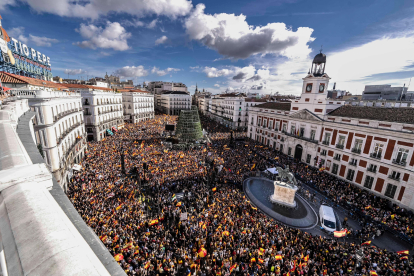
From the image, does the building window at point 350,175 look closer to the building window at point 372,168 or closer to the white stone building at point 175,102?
the building window at point 372,168

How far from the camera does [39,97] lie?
752 inches

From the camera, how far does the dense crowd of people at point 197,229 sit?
1309 centimetres

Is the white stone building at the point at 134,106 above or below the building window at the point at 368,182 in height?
above

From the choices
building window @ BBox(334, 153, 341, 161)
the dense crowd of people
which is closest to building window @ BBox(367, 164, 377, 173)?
the dense crowd of people

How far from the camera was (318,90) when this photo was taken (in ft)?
112

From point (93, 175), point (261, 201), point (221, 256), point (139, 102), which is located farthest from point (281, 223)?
point (139, 102)

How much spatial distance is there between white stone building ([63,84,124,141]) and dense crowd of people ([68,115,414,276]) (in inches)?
695

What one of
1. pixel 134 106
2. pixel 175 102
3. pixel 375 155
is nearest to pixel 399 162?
pixel 375 155

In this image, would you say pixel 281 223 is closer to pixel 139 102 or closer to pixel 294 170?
pixel 294 170

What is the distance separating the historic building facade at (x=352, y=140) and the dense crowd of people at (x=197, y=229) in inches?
125

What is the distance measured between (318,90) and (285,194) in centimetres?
2256

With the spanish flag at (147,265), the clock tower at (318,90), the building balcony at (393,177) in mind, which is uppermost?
the clock tower at (318,90)

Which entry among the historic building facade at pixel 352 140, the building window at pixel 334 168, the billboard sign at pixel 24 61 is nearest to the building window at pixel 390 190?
the historic building facade at pixel 352 140

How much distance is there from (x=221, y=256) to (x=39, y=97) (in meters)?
22.8
